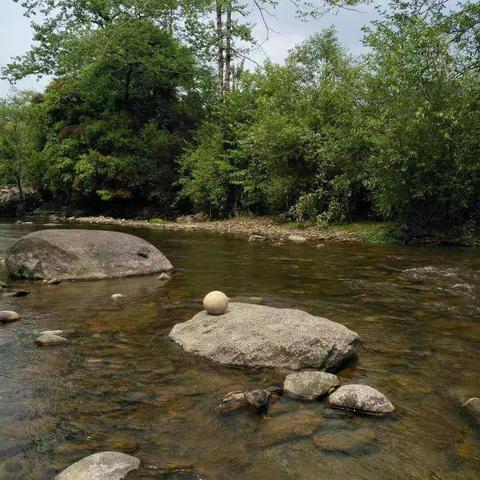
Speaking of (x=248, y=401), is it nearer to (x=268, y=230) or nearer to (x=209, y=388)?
(x=209, y=388)

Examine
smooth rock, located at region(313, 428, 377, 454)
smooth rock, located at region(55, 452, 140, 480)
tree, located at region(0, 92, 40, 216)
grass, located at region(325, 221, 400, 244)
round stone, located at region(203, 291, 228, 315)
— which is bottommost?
smooth rock, located at region(313, 428, 377, 454)

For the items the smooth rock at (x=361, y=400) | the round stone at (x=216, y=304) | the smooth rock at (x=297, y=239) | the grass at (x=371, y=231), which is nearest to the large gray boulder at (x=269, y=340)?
the round stone at (x=216, y=304)

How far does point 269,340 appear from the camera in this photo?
4.88 metres

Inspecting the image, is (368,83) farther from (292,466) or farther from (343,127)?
(292,466)

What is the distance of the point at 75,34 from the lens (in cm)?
2941

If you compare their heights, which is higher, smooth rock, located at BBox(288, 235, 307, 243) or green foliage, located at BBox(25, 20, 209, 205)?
green foliage, located at BBox(25, 20, 209, 205)

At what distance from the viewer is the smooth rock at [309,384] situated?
4004mm

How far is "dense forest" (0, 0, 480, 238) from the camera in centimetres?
1417

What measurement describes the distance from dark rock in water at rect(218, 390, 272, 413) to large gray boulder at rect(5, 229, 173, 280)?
6011 mm

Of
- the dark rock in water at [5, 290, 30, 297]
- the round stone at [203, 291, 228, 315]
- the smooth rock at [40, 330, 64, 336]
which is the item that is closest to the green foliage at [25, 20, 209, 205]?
the dark rock in water at [5, 290, 30, 297]

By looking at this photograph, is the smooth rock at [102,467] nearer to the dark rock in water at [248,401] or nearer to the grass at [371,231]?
the dark rock in water at [248,401]

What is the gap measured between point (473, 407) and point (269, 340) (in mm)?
1909

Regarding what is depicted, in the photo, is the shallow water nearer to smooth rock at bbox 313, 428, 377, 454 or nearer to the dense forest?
smooth rock at bbox 313, 428, 377, 454

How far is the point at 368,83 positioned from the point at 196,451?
1714 centimetres
